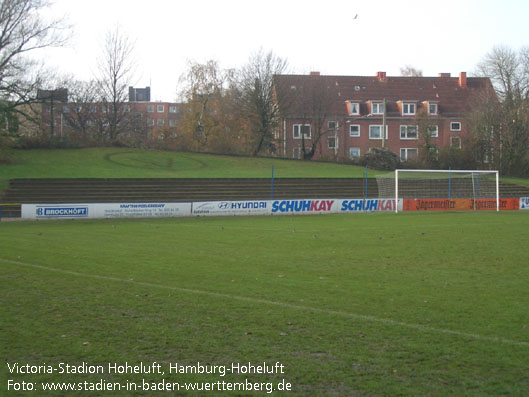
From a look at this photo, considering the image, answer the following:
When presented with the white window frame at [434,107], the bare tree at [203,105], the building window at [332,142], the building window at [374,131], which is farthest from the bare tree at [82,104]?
the white window frame at [434,107]

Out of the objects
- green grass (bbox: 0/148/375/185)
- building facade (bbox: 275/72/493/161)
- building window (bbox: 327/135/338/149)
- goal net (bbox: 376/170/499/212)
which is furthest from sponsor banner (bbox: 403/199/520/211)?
building window (bbox: 327/135/338/149)

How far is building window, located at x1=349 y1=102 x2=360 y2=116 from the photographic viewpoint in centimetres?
6938

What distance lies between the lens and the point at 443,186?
37031 millimetres

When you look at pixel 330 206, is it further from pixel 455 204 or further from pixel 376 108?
pixel 376 108

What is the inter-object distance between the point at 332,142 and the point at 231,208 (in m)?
38.9

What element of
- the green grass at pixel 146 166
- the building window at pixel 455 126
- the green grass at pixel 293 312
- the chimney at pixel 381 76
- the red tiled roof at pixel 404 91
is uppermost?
the chimney at pixel 381 76

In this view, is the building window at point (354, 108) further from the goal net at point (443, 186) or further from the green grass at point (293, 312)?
the green grass at point (293, 312)

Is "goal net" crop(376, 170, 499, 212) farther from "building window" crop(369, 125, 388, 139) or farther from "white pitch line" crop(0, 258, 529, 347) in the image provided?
"building window" crop(369, 125, 388, 139)

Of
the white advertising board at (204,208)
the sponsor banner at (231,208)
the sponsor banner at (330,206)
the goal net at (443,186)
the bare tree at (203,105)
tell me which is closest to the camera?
the white advertising board at (204,208)

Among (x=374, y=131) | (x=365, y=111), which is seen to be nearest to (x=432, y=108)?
(x=374, y=131)

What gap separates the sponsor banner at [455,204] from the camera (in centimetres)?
3519

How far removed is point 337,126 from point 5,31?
1548 inches

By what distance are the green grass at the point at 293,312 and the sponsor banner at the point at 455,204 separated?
1934cm

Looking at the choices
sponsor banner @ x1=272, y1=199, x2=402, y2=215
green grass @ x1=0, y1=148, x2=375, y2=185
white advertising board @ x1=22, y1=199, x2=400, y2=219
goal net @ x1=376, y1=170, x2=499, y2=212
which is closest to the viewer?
white advertising board @ x1=22, y1=199, x2=400, y2=219
